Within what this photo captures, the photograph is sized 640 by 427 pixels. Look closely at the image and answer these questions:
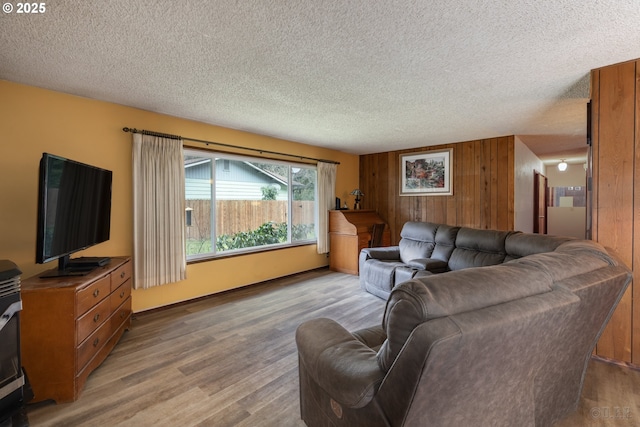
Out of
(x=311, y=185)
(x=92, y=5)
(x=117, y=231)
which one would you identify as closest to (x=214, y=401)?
(x=117, y=231)

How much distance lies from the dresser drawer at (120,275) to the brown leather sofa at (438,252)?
9.42 feet

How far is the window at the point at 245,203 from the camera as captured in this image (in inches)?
149

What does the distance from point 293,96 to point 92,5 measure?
1.61 meters

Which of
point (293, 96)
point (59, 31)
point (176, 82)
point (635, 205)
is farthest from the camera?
point (293, 96)

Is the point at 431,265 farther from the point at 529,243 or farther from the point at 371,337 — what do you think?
the point at 371,337

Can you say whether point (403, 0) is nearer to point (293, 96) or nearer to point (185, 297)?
point (293, 96)

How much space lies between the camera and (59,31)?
1743 mm

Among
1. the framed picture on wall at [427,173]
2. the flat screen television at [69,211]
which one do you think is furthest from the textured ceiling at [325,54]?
the framed picture on wall at [427,173]

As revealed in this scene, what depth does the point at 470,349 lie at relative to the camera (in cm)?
86

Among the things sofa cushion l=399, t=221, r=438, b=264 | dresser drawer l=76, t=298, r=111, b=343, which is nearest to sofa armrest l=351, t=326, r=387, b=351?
dresser drawer l=76, t=298, r=111, b=343

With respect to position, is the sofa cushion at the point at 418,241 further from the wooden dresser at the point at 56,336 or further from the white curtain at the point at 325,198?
the wooden dresser at the point at 56,336

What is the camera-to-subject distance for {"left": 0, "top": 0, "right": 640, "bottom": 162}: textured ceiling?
61.7 inches

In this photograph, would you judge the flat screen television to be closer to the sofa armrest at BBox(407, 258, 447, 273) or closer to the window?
the window

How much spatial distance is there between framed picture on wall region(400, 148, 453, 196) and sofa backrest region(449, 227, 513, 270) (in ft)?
5.11
